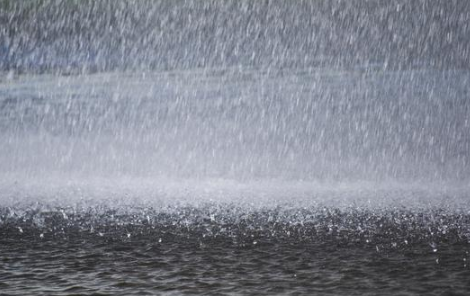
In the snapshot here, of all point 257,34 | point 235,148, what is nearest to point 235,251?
point 235,148

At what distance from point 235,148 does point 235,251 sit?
62.2 metres

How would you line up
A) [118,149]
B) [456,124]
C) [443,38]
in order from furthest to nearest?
[443,38], [456,124], [118,149]

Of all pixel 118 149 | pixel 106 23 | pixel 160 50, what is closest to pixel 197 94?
pixel 160 50

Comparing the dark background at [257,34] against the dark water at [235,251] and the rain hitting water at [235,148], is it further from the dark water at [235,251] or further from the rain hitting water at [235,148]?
the dark water at [235,251]

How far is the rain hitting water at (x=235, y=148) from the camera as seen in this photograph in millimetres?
11484

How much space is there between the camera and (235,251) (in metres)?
12.4

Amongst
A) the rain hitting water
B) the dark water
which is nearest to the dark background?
the rain hitting water

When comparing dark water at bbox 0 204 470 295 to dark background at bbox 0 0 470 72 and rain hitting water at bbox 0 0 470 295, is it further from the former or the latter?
dark background at bbox 0 0 470 72

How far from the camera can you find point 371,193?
20172 millimetres

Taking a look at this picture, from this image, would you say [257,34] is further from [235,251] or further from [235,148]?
[235,251]

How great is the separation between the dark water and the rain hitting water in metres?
0.05

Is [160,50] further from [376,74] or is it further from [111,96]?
[376,74]

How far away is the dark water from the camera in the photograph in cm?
1028

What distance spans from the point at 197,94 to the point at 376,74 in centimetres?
2570
